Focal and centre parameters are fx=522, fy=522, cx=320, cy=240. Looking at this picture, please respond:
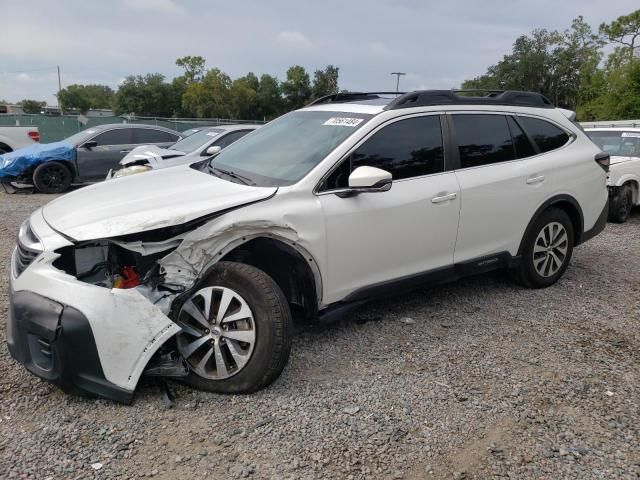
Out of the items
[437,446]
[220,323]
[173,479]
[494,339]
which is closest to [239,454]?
[173,479]

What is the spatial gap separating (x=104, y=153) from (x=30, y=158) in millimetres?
1426

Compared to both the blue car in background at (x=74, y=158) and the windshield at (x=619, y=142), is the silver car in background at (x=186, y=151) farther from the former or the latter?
the windshield at (x=619, y=142)

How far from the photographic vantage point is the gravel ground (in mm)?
2531

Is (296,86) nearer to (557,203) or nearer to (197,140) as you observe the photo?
(197,140)

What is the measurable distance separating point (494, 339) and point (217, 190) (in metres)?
2.32

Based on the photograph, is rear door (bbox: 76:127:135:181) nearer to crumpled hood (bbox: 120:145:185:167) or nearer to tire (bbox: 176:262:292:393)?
crumpled hood (bbox: 120:145:185:167)

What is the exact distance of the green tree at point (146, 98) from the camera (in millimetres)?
72188

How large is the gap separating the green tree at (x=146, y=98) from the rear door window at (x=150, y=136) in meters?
64.8

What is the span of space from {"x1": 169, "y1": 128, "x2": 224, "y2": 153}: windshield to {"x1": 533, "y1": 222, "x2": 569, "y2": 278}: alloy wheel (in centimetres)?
620

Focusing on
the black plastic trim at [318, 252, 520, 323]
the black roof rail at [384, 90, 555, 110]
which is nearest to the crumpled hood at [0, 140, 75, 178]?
the black roof rail at [384, 90, 555, 110]

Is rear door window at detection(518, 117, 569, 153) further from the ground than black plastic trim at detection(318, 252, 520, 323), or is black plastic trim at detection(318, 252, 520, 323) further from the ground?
rear door window at detection(518, 117, 569, 153)

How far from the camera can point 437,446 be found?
8.83ft

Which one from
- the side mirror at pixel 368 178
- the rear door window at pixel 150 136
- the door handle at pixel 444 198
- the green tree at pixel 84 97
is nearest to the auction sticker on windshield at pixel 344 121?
Result: the side mirror at pixel 368 178

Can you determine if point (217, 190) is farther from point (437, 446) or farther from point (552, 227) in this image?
point (552, 227)
